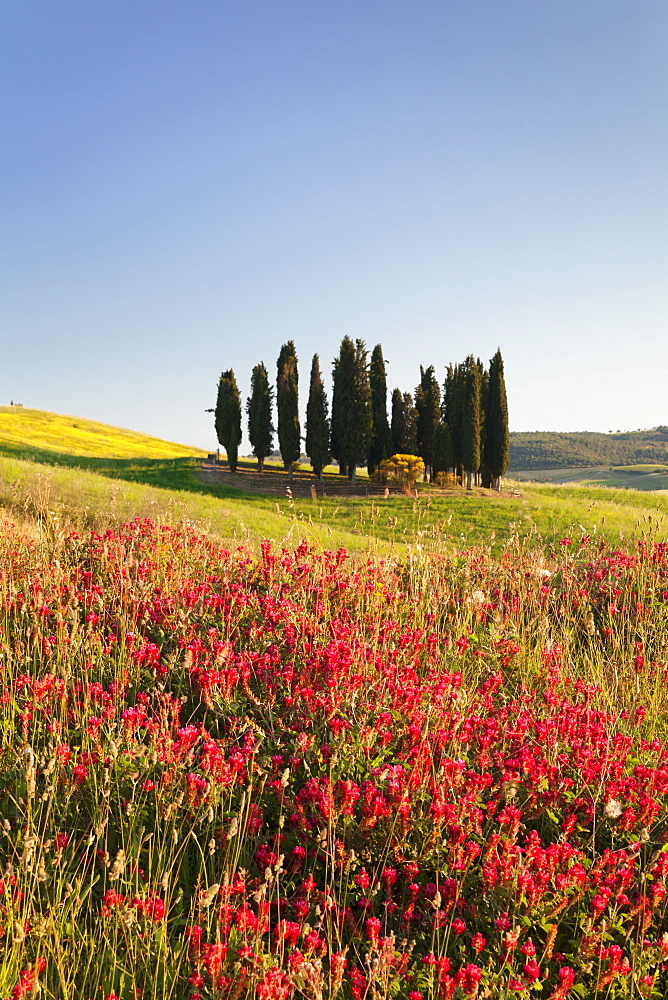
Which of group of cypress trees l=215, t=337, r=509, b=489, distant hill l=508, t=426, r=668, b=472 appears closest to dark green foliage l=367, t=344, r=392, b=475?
group of cypress trees l=215, t=337, r=509, b=489

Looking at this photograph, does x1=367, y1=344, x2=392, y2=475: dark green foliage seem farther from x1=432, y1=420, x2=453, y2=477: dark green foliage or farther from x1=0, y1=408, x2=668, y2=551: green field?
x1=0, y1=408, x2=668, y2=551: green field

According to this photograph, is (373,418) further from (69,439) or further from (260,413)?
(69,439)

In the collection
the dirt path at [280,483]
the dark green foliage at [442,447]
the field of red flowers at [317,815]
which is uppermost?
the dark green foliage at [442,447]

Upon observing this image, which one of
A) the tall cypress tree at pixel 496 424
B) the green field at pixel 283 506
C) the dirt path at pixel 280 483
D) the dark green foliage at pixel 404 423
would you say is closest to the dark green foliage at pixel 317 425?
the dirt path at pixel 280 483

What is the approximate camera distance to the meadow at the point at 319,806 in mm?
2094

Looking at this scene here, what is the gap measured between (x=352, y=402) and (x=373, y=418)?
2.82m

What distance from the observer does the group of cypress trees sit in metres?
33.5

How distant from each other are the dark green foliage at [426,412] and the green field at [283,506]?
17.4 feet

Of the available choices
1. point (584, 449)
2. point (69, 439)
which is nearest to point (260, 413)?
point (69, 439)

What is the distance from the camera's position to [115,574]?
570 centimetres

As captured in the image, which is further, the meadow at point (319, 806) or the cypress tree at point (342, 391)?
the cypress tree at point (342, 391)

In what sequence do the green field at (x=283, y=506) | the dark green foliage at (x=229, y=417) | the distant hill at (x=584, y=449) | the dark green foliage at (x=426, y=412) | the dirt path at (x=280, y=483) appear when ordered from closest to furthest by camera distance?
the green field at (x=283, y=506)
the dirt path at (x=280, y=483)
the dark green foliage at (x=229, y=417)
the dark green foliage at (x=426, y=412)
the distant hill at (x=584, y=449)

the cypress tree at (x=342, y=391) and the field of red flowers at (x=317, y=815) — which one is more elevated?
the cypress tree at (x=342, y=391)

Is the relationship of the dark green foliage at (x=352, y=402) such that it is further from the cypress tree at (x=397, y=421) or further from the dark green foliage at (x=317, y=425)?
the cypress tree at (x=397, y=421)
